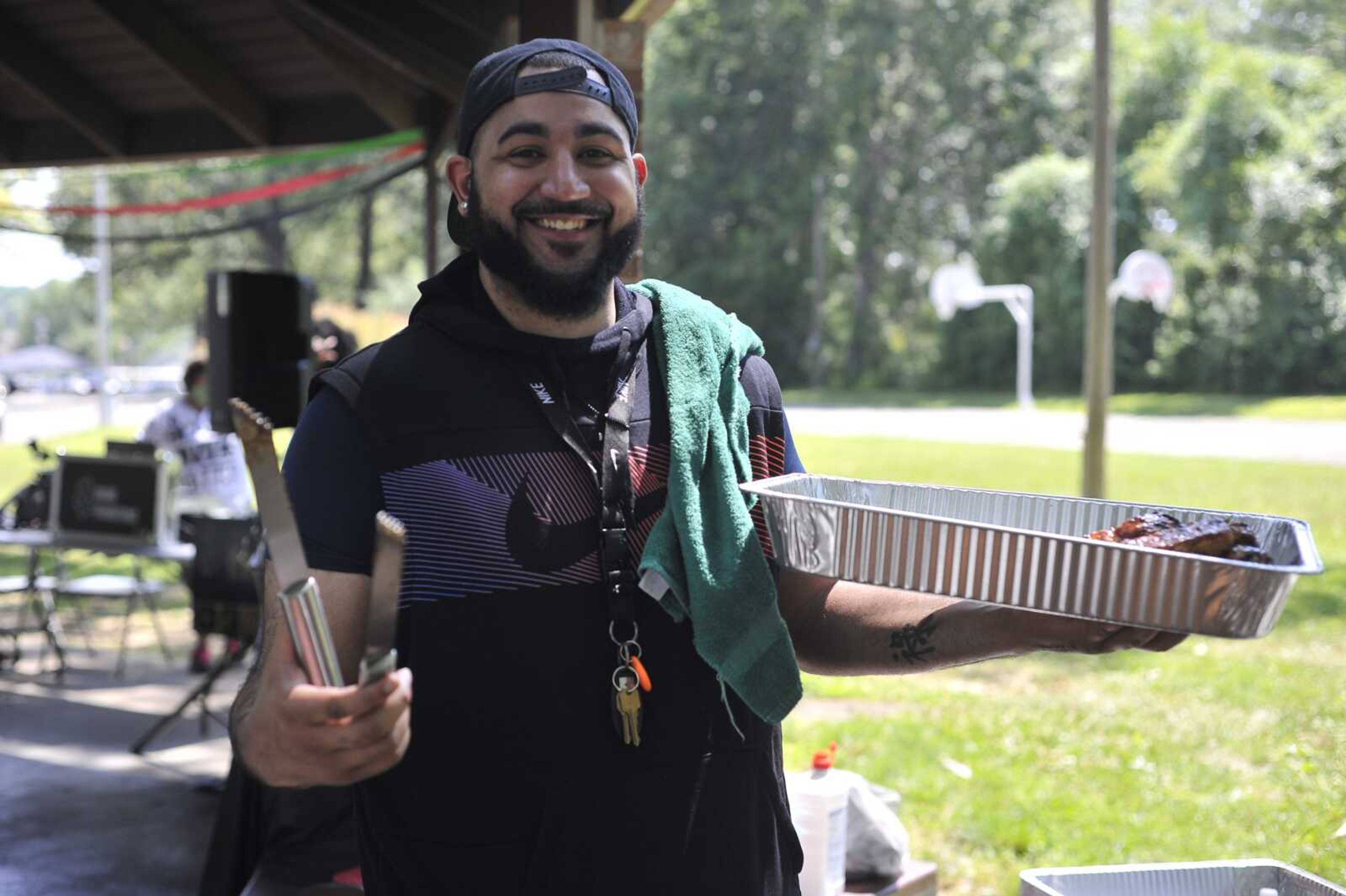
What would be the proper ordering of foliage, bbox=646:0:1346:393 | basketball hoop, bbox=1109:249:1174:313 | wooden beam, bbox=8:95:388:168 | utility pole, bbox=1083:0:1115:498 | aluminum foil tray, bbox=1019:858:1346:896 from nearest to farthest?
aluminum foil tray, bbox=1019:858:1346:896 < wooden beam, bbox=8:95:388:168 < utility pole, bbox=1083:0:1115:498 < basketball hoop, bbox=1109:249:1174:313 < foliage, bbox=646:0:1346:393

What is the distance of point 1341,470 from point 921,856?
1177cm

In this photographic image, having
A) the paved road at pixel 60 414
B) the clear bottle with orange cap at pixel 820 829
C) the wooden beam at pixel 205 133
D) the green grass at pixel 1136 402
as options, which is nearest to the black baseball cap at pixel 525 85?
the clear bottle with orange cap at pixel 820 829

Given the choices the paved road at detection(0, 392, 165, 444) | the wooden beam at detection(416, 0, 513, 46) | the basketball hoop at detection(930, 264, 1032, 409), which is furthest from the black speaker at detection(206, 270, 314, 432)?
the basketball hoop at detection(930, 264, 1032, 409)

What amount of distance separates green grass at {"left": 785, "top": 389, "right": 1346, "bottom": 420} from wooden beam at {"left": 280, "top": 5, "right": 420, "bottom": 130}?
1575 centimetres

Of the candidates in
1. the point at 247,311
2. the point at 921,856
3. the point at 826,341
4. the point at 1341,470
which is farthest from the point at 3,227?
the point at 826,341

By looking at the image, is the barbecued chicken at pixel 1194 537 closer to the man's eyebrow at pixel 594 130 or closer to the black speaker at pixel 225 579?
the man's eyebrow at pixel 594 130

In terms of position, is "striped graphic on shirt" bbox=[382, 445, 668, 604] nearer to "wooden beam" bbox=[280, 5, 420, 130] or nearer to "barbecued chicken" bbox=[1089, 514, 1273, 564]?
"barbecued chicken" bbox=[1089, 514, 1273, 564]

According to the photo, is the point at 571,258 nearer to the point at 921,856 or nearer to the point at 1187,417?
the point at 921,856

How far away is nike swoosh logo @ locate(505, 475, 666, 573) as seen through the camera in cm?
155

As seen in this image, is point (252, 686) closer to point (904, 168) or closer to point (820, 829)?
point (820, 829)

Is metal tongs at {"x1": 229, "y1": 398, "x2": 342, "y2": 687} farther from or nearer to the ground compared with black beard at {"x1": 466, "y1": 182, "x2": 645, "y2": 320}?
nearer to the ground

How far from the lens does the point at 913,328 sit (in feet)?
127

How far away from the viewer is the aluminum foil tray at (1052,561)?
1269 millimetres

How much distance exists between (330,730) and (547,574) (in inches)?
18.1
